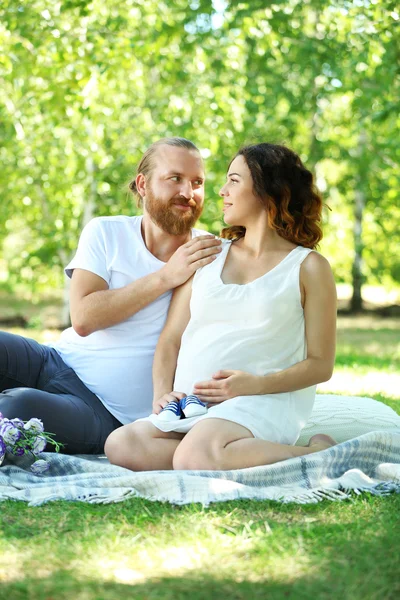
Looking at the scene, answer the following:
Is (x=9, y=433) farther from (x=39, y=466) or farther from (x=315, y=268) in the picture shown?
(x=315, y=268)

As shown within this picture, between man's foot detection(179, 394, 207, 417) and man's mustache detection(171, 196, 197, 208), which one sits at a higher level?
man's mustache detection(171, 196, 197, 208)

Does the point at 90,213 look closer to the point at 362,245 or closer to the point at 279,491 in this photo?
the point at 362,245

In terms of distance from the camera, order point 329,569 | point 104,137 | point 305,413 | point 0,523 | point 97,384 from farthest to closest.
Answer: point 104,137, point 97,384, point 305,413, point 0,523, point 329,569

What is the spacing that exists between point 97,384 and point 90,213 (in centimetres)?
614

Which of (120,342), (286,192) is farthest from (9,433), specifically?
(286,192)

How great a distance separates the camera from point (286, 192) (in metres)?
3.29

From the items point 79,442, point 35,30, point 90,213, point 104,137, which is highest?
point 35,30

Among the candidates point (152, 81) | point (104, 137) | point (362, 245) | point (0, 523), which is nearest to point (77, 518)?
point (0, 523)

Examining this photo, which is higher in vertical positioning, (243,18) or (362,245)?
(243,18)

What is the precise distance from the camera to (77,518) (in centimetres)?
252

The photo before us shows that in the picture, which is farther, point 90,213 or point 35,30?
point 90,213

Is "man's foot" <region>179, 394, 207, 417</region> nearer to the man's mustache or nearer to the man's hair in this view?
the man's mustache

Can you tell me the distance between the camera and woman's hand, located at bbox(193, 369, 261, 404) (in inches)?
120

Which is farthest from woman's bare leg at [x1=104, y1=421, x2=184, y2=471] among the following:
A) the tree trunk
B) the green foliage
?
the tree trunk
